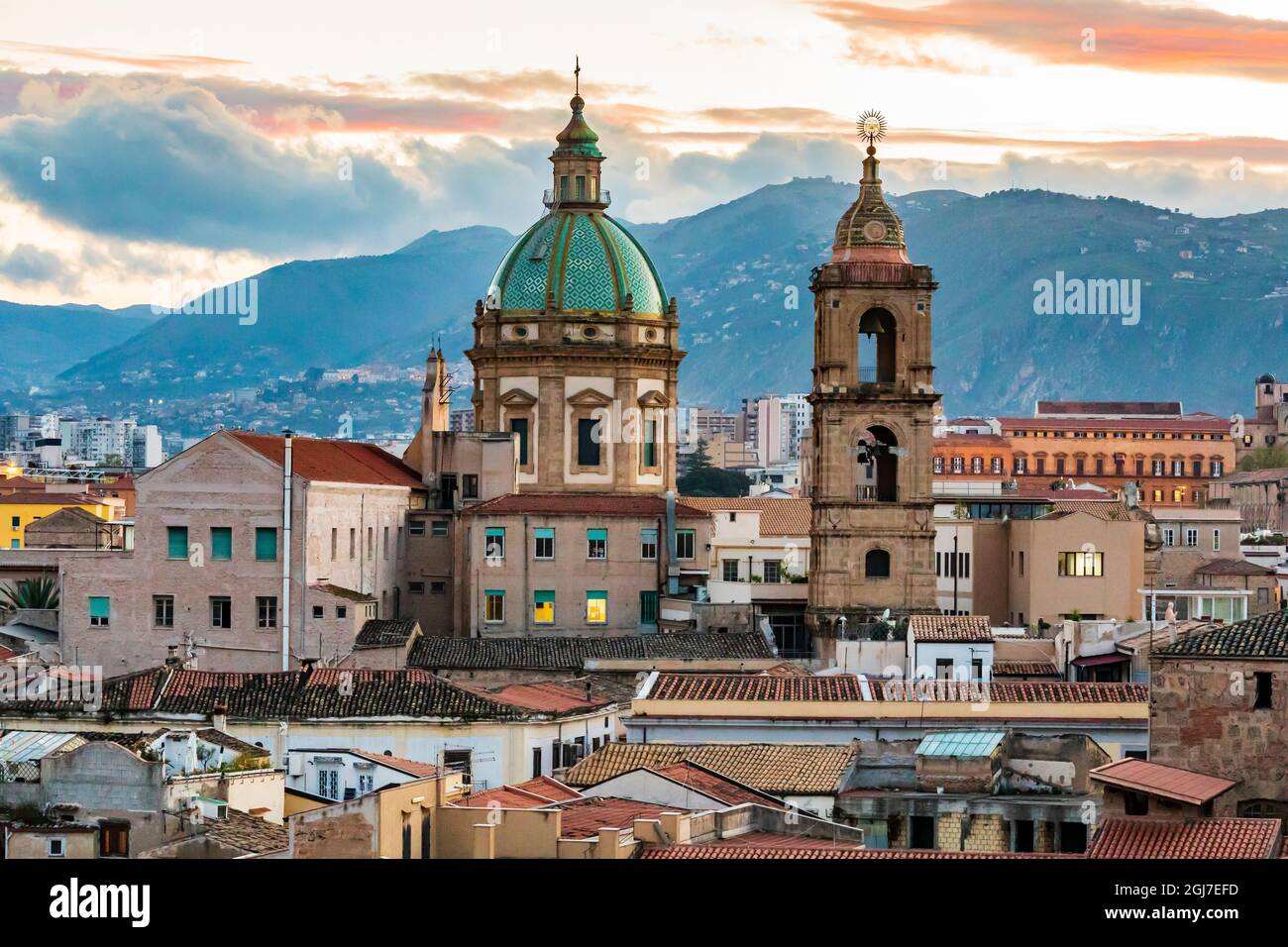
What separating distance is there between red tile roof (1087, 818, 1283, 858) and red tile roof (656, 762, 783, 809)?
5.94 meters

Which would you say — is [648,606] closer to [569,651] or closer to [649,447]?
[569,651]

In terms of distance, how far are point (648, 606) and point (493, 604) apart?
13.6 feet

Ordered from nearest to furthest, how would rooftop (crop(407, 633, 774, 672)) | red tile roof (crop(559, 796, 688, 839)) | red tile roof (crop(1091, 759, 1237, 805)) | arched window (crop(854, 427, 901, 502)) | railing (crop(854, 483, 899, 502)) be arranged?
red tile roof (crop(559, 796, 688, 839)) < red tile roof (crop(1091, 759, 1237, 805)) < rooftop (crop(407, 633, 774, 672)) < railing (crop(854, 483, 899, 502)) < arched window (crop(854, 427, 901, 502))

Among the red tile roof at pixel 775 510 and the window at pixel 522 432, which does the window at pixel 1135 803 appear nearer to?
the window at pixel 522 432

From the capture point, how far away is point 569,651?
212 ft

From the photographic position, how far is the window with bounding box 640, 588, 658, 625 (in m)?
71.8

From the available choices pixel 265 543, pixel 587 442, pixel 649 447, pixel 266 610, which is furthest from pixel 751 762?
pixel 649 447

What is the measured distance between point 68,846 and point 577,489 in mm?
45367

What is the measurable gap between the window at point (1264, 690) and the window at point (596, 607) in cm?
3673

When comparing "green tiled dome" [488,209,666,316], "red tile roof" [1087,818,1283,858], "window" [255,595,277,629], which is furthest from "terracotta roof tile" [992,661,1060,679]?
"red tile roof" [1087,818,1283,858]

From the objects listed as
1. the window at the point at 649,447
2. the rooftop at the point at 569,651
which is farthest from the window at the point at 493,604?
the window at the point at 649,447

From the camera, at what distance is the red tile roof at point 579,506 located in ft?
237

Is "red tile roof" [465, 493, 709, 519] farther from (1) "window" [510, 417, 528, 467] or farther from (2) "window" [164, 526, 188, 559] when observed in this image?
(2) "window" [164, 526, 188, 559]
